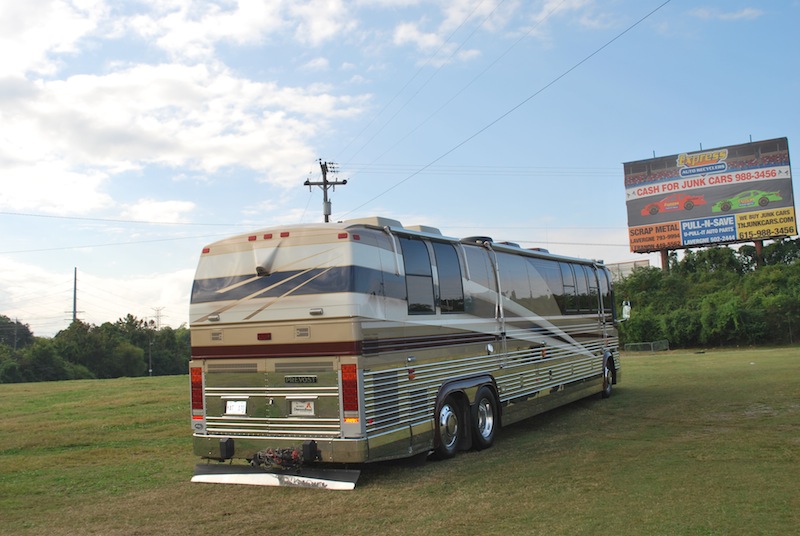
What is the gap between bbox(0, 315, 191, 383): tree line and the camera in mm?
71250

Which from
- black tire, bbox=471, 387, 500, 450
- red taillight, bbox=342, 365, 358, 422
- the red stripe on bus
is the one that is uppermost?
the red stripe on bus

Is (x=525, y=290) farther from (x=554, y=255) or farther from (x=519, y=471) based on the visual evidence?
(x=519, y=471)

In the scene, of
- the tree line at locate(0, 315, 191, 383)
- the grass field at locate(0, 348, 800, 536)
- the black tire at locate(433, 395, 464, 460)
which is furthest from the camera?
the tree line at locate(0, 315, 191, 383)

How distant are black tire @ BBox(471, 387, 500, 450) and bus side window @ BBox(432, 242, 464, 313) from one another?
53.1 inches

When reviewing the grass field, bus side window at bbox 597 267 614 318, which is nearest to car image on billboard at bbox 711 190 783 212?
bus side window at bbox 597 267 614 318

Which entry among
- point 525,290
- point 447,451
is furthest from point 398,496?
point 525,290

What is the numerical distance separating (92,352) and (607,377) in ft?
255

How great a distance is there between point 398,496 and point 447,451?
1.98 metres

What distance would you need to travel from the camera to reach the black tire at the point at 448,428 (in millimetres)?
8906

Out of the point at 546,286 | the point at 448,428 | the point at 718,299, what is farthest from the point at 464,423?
the point at 718,299

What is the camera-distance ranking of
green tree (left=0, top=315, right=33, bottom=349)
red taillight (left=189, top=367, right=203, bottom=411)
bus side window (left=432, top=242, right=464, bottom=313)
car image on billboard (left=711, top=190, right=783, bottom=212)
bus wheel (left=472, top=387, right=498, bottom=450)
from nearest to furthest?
red taillight (left=189, top=367, right=203, bottom=411)
bus side window (left=432, top=242, right=464, bottom=313)
bus wheel (left=472, top=387, right=498, bottom=450)
car image on billboard (left=711, top=190, right=783, bottom=212)
green tree (left=0, top=315, right=33, bottom=349)

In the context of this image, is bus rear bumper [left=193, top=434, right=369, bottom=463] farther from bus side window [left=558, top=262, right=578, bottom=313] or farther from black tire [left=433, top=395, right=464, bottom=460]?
bus side window [left=558, top=262, right=578, bottom=313]

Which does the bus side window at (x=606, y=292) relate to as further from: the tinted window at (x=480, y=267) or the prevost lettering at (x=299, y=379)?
the prevost lettering at (x=299, y=379)

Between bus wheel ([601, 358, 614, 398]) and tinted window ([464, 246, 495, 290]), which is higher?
tinted window ([464, 246, 495, 290])
